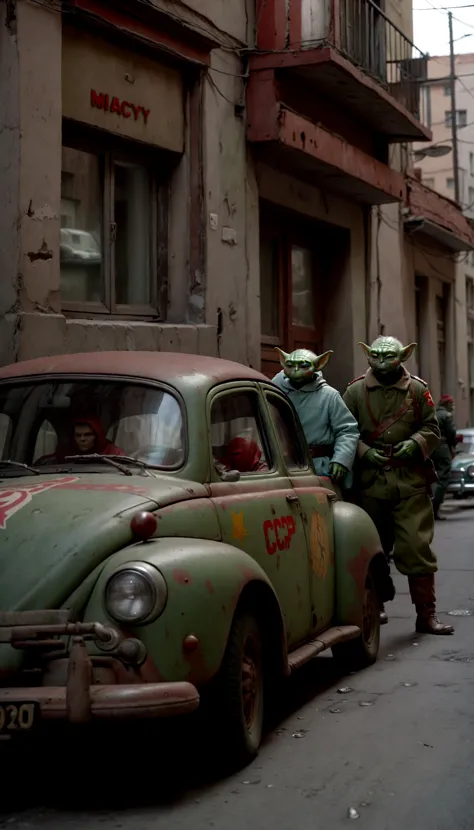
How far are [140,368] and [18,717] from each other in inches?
72.0

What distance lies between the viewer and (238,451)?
5711 millimetres

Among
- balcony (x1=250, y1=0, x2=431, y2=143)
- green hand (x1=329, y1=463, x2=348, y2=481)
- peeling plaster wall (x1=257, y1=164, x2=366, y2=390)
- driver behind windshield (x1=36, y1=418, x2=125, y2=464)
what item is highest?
balcony (x1=250, y1=0, x2=431, y2=143)

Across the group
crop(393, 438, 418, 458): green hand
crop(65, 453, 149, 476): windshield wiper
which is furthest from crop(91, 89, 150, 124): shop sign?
crop(65, 453, 149, 476): windshield wiper

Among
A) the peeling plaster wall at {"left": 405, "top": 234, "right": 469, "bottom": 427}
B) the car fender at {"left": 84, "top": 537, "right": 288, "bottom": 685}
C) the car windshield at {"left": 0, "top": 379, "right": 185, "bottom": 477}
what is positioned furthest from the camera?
the peeling plaster wall at {"left": 405, "top": 234, "right": 469, "bottom": 427}

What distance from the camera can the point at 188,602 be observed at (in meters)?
4.32

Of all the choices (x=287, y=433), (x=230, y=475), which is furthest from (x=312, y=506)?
(x=230, y=475)

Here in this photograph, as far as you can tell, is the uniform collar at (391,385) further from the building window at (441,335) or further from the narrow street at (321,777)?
the building window at (441,335)

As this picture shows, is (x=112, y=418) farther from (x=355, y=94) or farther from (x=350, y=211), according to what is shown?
(x=350, y=211)

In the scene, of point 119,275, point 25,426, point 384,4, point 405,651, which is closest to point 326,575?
point 405,651

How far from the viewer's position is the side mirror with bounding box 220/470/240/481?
526 centimetres

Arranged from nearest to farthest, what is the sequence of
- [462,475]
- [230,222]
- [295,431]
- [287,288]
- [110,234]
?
[295,431]
[110,234]
[230,222]
[287,288]
[462,475]

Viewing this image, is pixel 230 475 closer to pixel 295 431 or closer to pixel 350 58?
pixel 295 431

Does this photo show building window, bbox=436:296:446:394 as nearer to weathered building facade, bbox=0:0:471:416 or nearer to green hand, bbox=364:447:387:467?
weathered building facade, bbox=0:0:471:416

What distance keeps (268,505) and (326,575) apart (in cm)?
95
